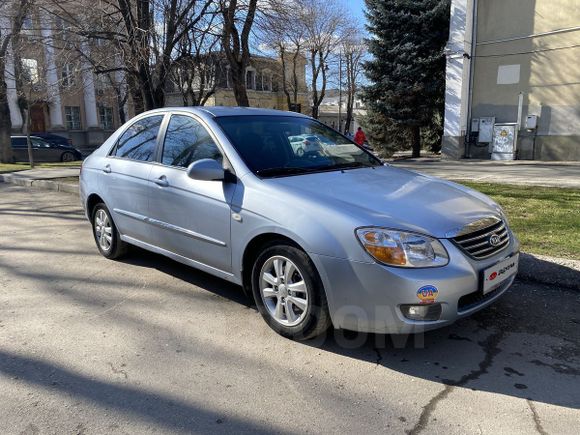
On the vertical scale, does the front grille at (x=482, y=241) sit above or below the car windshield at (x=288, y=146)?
below

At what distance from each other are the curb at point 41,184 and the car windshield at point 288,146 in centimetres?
733

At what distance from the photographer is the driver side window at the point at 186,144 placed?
3969 millimetres

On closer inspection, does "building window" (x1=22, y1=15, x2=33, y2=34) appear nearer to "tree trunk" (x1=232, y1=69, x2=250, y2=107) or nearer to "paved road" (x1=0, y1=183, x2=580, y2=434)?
"tree trunk" (x1=232, y1=69, x2=250, y2=107)

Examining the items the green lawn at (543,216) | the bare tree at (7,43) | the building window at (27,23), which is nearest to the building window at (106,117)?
the bare tree at (7,43)

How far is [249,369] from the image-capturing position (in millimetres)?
3039

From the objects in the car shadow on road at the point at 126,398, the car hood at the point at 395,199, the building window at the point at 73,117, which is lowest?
the car shadow on road at the point at 126,398

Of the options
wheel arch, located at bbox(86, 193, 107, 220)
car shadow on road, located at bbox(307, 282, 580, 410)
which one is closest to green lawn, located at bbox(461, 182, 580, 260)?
car shadow on road, located at bbox(307, 282, 580, 410)

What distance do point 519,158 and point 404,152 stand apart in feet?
23.1

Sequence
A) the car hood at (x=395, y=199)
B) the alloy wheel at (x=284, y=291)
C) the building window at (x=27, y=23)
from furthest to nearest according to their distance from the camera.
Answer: the building window at (x=27, y=23)
the alloy wheel at (x=284, y=291)
the car hood at (x=395, y=199)

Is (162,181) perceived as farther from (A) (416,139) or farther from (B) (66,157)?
(B) (66,157)

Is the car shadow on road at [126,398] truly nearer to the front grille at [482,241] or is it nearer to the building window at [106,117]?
the front grille at [482,241]

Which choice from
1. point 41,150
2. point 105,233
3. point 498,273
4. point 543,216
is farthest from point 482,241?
point 41,150

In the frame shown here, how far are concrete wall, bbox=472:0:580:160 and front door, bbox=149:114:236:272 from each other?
16843 millimetres

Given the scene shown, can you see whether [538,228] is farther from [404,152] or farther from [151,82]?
[404,152]
